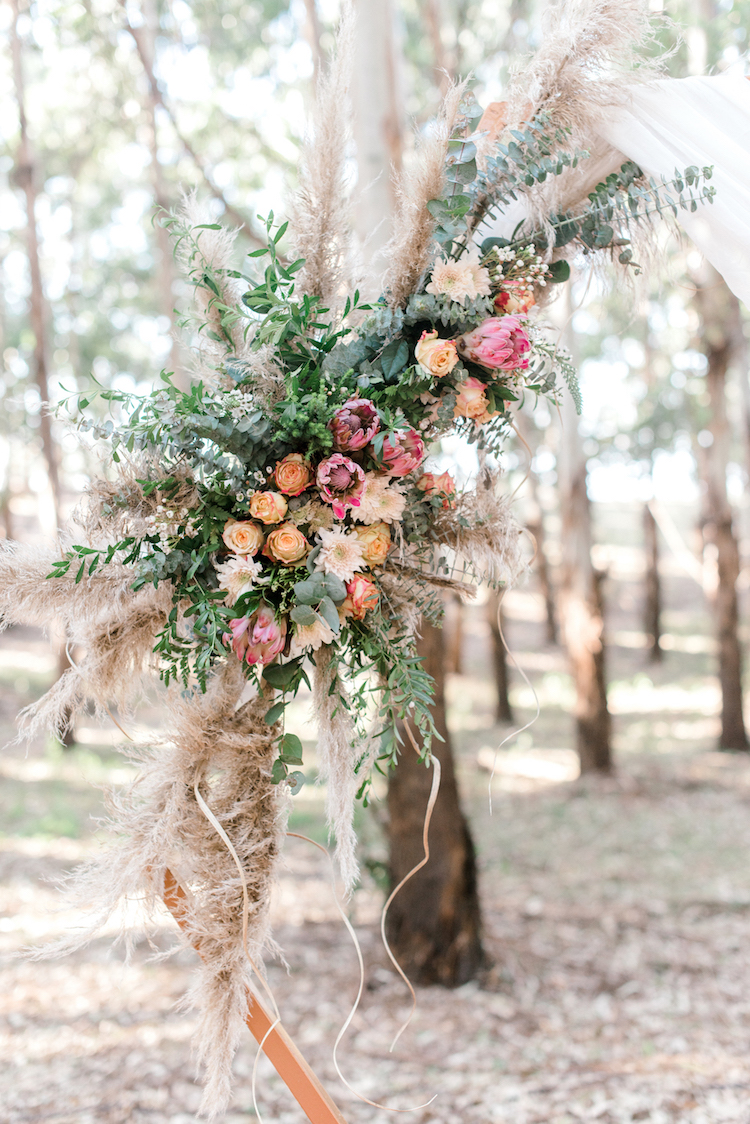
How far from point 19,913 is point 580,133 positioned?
15.6 feet

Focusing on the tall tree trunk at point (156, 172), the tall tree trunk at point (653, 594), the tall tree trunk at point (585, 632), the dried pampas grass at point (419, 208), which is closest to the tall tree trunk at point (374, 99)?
the dried pampas grass at point (419, 208)

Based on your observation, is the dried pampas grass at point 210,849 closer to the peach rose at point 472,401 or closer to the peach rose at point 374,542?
the peach rose at point 374,542

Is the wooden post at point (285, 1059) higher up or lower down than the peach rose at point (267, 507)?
lower down

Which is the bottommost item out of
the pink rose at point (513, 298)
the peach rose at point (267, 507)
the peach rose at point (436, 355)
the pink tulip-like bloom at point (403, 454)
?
the peach rose at point (267, 507)

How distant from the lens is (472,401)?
1.62 meters

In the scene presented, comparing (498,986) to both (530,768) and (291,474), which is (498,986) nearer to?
(291,474)

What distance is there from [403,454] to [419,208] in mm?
495

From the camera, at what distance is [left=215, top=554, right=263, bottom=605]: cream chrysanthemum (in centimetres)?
149

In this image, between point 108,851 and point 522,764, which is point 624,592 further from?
point 108,851

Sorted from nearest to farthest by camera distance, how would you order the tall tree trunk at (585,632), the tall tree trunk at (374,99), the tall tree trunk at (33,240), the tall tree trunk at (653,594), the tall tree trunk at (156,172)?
the tall tree trunk at (374,99) → the tall tree trunk at (33,240) → the tall tree trunk at (156,172) → the tall tree trunk at (585,632) → the tall tree trunk at (653,594)

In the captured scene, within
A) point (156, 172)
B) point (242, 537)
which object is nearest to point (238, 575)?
point (242, 537)

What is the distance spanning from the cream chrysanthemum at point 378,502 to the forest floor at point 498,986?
810 millimetres

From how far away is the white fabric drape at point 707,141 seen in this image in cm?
172

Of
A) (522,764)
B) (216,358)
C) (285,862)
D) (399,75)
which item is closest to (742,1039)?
(285,862)
